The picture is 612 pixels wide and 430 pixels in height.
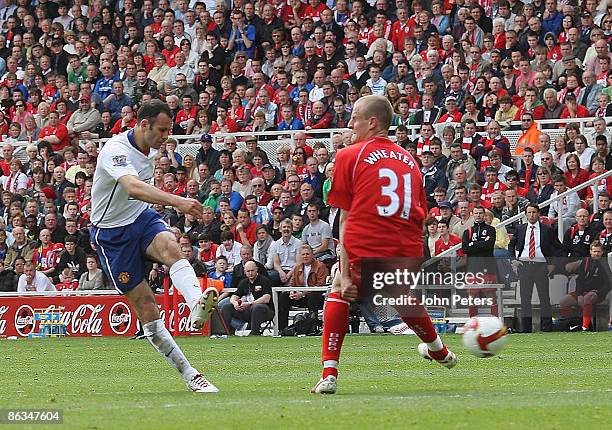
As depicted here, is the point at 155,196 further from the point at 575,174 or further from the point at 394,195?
the point at 575,174

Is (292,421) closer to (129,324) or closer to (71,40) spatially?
(129,324)

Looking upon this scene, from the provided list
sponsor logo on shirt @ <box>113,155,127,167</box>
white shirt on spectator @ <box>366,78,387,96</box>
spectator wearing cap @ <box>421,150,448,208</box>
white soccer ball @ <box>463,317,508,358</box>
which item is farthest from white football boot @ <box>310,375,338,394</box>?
white shirt on spectator @ <box>366,78,387,96</box>

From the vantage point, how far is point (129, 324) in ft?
73.2

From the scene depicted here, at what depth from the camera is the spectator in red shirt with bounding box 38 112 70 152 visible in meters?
28.0

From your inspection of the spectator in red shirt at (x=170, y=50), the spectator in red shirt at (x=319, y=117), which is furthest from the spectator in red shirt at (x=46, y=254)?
the spectator in red shirt at (x=170, y=50)

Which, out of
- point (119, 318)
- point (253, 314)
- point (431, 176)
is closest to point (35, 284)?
point (119, 318)

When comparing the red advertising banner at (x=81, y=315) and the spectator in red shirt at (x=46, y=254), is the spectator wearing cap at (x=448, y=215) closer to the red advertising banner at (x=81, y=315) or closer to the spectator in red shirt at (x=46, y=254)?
the red advertising banner at (x=81, y=315)

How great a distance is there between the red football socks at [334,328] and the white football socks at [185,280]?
3.14ft

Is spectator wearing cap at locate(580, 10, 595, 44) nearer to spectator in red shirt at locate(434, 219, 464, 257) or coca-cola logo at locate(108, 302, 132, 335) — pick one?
spectator in red shirt at locate(434, 219, 464, 257)

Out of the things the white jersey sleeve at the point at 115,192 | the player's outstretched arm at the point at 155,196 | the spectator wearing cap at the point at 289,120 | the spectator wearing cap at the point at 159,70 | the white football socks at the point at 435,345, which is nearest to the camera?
the player's outstretched arm at the point at 155,196

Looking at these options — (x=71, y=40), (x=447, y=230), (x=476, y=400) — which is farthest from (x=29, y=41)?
(x=476, y=400)

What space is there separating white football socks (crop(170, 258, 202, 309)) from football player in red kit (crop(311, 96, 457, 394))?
977mm

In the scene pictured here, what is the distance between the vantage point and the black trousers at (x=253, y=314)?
2156 centimetres

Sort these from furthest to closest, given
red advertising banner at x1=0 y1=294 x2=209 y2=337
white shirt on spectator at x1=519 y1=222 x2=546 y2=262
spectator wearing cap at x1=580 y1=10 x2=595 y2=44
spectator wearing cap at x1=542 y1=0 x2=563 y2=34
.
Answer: spectator wearing cap at x1=542 y1=0 x2=563 y2=34
spectator wearing cap at x1=580 y1=10 x2=595 y2=44
red advertising banner at x1=0 y1=294 x2=209 y2=337
white shirt on spectator at x1=519 y1=222 x2=546 y2=262
